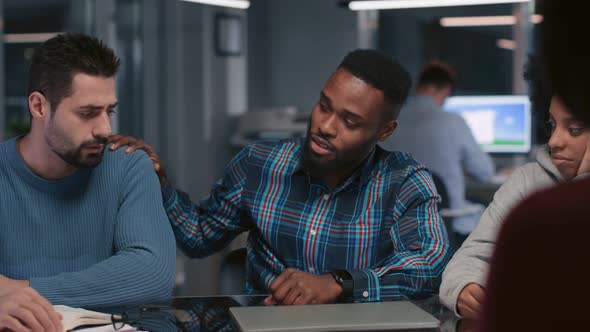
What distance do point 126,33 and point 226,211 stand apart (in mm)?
3131

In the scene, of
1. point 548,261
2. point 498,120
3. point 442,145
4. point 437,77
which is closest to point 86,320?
point 548,261

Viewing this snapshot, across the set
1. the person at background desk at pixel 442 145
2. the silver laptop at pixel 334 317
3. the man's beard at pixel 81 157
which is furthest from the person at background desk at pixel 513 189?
the person at background desk at pixel 442 145

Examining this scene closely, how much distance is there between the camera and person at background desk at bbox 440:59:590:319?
1.50 meters

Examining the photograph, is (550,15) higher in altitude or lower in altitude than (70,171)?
higher

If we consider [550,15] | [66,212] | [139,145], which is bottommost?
[66,212]

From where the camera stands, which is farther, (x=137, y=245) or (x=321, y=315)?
(x=137, y=245)

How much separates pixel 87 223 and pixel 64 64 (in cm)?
39

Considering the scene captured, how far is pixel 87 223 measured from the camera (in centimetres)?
181

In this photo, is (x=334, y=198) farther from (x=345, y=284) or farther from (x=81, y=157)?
(x=81, y=157)

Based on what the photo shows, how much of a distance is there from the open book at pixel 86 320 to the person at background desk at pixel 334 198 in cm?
60

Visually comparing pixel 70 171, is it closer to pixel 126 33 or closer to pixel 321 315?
pixel 321 315

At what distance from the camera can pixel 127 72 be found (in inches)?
193

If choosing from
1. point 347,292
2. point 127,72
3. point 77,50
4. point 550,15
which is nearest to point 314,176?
point 347,292

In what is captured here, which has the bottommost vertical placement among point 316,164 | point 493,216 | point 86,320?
point 86,320
